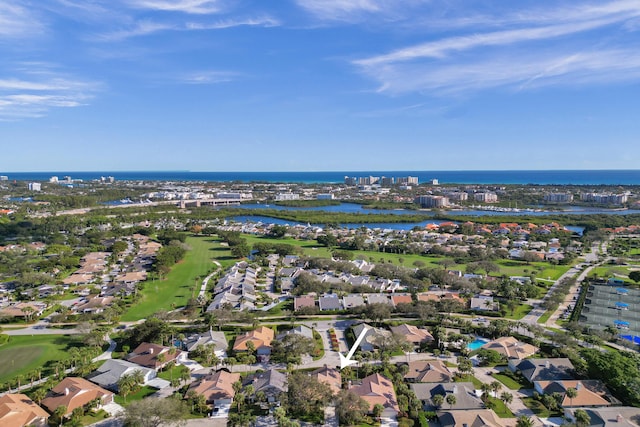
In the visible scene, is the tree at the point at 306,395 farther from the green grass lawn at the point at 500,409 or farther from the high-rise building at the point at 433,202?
the high-rise building at the point at 433,202

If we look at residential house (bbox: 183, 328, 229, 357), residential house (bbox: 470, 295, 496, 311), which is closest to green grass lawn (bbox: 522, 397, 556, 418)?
residential house (bbox: 470, 295, 496, 311)

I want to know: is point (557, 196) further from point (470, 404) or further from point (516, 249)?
point (470, 404)

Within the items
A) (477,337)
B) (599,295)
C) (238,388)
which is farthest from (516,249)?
(238,388)

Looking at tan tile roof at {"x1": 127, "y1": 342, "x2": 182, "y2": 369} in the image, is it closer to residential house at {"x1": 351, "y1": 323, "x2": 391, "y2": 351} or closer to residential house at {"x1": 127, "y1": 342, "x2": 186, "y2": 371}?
residential house at {"x1": 127, "y1": 342, "x2": 186, "y2": 371}

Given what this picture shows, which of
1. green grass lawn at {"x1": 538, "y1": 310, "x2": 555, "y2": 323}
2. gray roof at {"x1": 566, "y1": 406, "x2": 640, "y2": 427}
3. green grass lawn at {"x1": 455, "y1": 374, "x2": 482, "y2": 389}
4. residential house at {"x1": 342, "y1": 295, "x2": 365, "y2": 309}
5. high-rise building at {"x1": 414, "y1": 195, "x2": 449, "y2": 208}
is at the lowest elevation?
green grass lawn at {"x1": 455, "y1": 374, "x2": 482, "y2": 389}

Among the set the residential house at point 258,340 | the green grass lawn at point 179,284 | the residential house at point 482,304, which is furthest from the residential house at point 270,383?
the residential house at point 482,304

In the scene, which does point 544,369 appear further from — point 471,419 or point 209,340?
point 209,340
